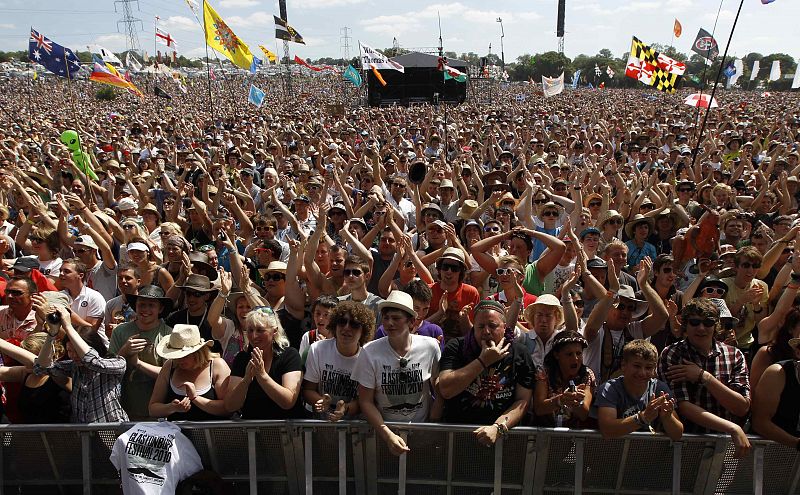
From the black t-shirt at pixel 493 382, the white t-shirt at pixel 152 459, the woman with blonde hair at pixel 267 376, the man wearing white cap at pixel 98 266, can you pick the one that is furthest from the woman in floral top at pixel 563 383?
the man wearing white cap at pixel 98 266

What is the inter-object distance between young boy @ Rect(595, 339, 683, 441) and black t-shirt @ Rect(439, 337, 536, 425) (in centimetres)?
43

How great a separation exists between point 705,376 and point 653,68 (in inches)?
607

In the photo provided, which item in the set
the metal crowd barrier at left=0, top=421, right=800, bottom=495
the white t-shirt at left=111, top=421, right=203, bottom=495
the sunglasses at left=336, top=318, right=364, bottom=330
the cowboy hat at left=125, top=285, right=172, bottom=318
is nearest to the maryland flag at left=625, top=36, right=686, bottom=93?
the metal crowd barrier at left=0, top=421, right=800, bottom=495

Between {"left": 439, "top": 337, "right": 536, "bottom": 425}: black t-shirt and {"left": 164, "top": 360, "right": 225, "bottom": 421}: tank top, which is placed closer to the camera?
{"left": 439, "top": 337, "right": 536, "bottom": 425}: black t-shirt

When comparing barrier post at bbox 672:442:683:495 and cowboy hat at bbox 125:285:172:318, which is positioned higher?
cowboy hat at bbox 125:285:172:318

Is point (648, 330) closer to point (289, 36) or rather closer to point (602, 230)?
point (602, 230)

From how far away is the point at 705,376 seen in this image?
3.27 m

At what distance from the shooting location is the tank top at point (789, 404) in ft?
10.5

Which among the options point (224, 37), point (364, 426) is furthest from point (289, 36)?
point (364, 426)

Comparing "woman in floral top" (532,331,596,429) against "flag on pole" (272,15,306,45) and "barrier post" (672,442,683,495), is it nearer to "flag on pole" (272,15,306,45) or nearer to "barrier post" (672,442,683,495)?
"barrier post" (672,442,683,495)

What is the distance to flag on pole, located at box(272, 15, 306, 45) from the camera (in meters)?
19.0

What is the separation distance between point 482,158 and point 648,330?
8.59 metres

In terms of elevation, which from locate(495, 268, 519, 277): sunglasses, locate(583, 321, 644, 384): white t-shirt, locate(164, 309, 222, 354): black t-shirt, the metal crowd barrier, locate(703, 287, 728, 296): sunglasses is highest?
locate(495, 268, 519, 277): sunglasses

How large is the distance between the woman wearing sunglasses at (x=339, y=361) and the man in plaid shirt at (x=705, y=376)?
5.90 ft
